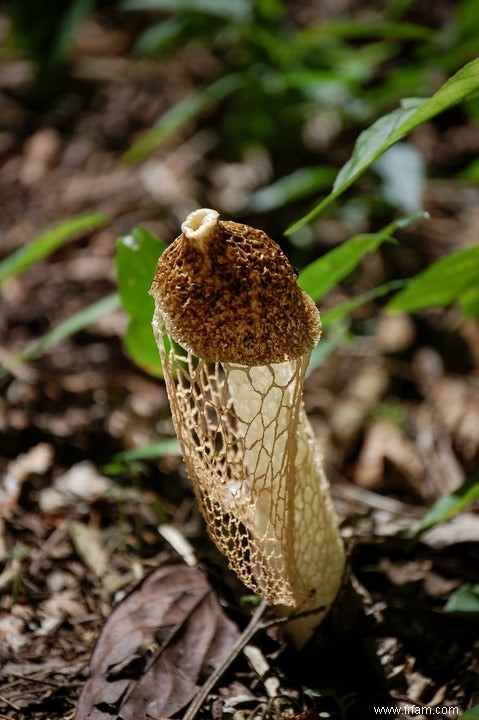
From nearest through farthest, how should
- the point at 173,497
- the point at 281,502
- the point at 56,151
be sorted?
the point at 281,502, the point at 173,497, the point at 56,151

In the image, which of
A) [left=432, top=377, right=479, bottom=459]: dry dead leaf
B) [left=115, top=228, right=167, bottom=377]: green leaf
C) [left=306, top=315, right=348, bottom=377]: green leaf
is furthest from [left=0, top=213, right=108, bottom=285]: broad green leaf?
[left=432, top=377, right=479, bottom=459]: dry dead leaf

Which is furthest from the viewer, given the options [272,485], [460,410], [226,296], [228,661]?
[460,410]

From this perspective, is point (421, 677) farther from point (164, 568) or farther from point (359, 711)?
point (164, 568)

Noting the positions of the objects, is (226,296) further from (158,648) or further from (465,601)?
(465,601)

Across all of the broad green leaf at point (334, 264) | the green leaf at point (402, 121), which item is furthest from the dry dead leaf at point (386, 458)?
the green leaf at point (402, 121)

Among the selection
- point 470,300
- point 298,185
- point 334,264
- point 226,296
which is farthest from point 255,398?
point 298,185

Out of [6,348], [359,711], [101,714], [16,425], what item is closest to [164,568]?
[101,714]

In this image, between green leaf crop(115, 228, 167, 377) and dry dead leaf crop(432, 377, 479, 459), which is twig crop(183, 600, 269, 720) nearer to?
green leaf crop(115, 228, 167, 377)
